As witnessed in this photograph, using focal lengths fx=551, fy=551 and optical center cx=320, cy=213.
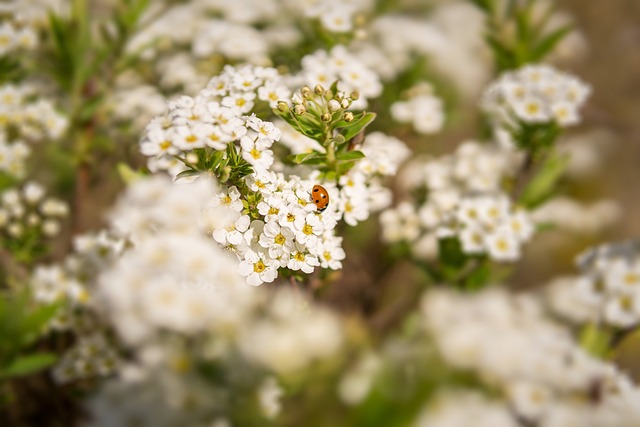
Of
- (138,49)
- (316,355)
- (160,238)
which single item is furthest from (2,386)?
(138,49)

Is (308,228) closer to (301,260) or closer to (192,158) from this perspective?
(301,260)

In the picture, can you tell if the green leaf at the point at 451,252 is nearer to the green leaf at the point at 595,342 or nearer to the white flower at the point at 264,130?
the green leaf at the point at 595,342

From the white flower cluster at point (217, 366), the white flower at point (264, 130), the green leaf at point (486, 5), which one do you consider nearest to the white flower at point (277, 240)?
the white flower at point (264, 130)

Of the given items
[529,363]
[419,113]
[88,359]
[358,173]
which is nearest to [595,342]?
[529,363]

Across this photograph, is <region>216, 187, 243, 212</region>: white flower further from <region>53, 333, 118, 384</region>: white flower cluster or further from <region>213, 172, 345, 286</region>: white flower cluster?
<region>53, 333, 118, 384</region>: white flower cluster

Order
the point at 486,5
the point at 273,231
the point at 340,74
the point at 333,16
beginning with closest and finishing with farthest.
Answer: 1. the point at 273,231
2. the point at 340,74
3. the point at 333,16
4. the point at 486,5

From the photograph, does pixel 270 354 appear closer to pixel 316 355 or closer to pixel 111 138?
pixel 316 355
